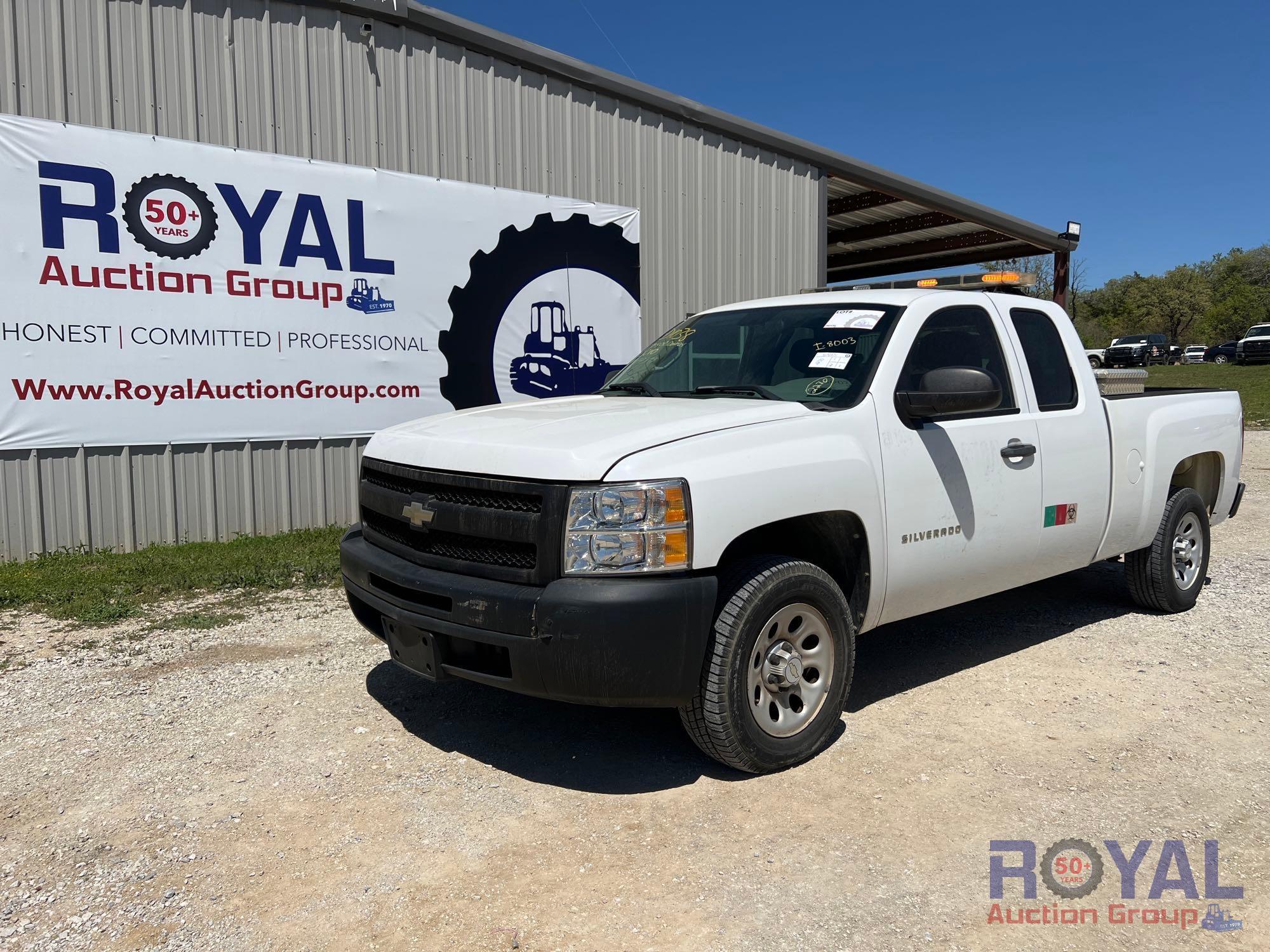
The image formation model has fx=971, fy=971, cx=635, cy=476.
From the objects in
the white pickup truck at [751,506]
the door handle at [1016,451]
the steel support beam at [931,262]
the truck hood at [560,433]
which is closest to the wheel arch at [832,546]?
the white pickup truck at [751,506]

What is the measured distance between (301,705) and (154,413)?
4.29 metres

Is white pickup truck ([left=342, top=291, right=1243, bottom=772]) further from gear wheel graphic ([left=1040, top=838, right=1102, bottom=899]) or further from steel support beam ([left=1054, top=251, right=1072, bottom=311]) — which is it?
steel support beam ([left=1054, top=251, right=1072, bottom=311])

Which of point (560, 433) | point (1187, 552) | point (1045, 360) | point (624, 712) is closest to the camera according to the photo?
point (560, 433)

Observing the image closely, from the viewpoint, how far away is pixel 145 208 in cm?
770

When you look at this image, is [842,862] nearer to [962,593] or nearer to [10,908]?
Result: [962,593]

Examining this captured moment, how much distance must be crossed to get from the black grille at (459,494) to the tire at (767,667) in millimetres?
788

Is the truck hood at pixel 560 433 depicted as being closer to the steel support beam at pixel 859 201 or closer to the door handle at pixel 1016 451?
the door handle at pixel 1016 451

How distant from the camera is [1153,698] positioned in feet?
15.1

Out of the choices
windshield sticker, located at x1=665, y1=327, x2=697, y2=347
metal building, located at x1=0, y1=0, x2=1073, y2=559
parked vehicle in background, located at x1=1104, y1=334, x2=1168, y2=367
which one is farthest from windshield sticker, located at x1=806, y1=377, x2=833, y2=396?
parked vehicle in background, located at x1=1104, y1=334, x2=1168, y2=367

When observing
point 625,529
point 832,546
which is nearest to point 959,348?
point 832,546

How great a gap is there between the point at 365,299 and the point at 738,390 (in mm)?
5564

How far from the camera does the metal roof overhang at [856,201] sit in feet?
30.7

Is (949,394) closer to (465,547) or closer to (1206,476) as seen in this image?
(465,547)

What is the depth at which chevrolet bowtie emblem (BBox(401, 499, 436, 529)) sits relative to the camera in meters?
3.74
